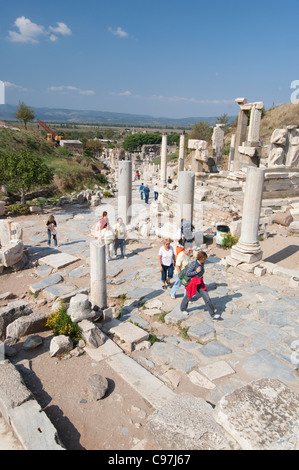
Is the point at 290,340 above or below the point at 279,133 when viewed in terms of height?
below

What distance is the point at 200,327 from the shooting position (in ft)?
19.7

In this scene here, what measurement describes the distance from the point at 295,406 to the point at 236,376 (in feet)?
4.71

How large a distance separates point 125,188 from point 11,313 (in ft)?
25.5

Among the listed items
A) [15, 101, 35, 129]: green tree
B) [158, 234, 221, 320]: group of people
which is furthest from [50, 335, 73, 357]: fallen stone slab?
[15, 101, 35, 129]: green tree

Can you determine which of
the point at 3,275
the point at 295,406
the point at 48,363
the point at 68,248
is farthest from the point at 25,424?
the point at 68,248

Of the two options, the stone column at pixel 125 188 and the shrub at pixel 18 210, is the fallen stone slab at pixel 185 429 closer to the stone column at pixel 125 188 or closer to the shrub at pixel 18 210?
the stone column at pixel 125 188

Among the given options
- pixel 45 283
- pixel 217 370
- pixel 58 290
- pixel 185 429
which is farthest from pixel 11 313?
pixel 185 429

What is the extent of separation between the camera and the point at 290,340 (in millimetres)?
5590

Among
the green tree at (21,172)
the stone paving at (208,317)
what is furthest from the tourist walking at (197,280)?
the green tree at (21,172)

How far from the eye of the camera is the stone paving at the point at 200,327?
4770 millimetres

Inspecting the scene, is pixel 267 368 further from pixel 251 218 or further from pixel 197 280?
pixel 251 218

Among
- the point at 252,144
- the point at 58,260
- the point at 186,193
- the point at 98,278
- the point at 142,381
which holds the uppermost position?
the point at 252,144

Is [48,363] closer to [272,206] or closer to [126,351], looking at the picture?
[126,351]

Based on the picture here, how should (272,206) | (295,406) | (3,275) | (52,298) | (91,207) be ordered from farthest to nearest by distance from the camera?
(91,207) < (272,206) < (3,275) < (52,298) < (295,406)
